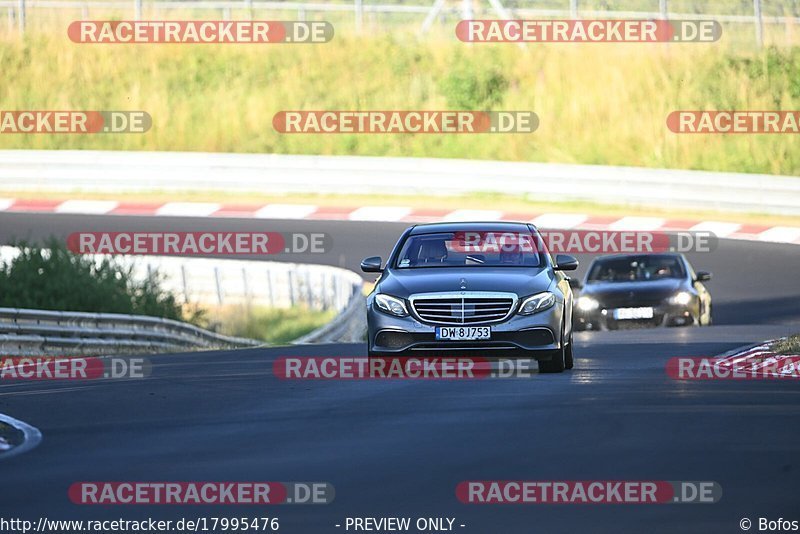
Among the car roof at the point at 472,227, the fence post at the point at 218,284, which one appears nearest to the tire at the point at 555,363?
the car roof at the point at 472,227

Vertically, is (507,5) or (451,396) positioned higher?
(507,5)

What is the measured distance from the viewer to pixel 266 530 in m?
8.45

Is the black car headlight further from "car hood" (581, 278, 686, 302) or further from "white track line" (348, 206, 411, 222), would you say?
"white track line" (348, 206, 411, 222)

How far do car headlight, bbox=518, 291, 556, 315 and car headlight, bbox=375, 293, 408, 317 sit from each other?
105 centimetres

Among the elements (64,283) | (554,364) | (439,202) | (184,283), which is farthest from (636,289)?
(439,202)

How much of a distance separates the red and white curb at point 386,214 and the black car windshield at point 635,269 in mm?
6437

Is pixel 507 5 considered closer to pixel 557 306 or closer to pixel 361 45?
pixel 361 45

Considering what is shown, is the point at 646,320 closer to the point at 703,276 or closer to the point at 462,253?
the point at 703,276

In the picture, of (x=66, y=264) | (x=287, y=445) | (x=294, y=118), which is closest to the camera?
(x=287, y=445)

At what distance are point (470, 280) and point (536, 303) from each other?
25.4 inches

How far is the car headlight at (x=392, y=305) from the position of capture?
1605 cm

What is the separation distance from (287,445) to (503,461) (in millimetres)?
1615

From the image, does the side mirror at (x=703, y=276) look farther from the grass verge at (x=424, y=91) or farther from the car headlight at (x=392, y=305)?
the grass verge at (x=424, y=91)

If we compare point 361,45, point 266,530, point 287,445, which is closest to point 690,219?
point 361,45
